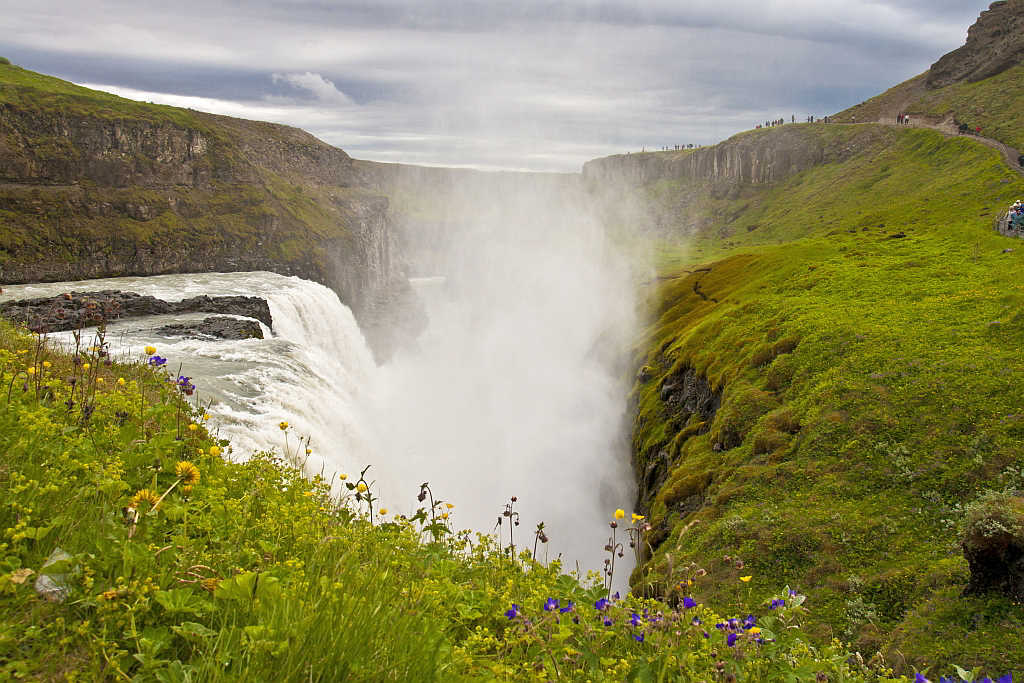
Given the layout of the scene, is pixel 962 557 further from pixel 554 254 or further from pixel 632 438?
pixel 554 254

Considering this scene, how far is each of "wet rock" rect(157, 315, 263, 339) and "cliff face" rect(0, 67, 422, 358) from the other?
105 ft

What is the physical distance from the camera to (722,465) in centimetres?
2977

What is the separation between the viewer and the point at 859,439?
79.6 feet

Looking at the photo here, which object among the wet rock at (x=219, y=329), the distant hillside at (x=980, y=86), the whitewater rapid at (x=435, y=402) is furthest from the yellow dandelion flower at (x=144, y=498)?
the distant hillside at (x=980, y=86)

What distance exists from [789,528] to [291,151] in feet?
530

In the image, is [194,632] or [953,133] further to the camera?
[953,133]

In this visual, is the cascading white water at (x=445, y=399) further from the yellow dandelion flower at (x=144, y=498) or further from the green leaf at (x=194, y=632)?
the green leaf at (x=194, y=632)

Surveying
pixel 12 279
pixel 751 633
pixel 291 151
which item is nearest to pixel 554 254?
pixel 291 151

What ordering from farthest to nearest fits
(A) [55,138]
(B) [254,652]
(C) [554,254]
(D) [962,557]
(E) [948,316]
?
(C) [554,254], (A) [55,138], (E) [948,316], (D) [962,557], (B) [254,652]

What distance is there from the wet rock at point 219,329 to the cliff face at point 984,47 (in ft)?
600

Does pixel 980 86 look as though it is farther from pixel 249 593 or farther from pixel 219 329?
pixel 249 593

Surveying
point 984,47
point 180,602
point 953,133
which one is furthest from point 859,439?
point 984,47

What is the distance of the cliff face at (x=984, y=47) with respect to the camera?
152125mm

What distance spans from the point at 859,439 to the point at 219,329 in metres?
43.0
